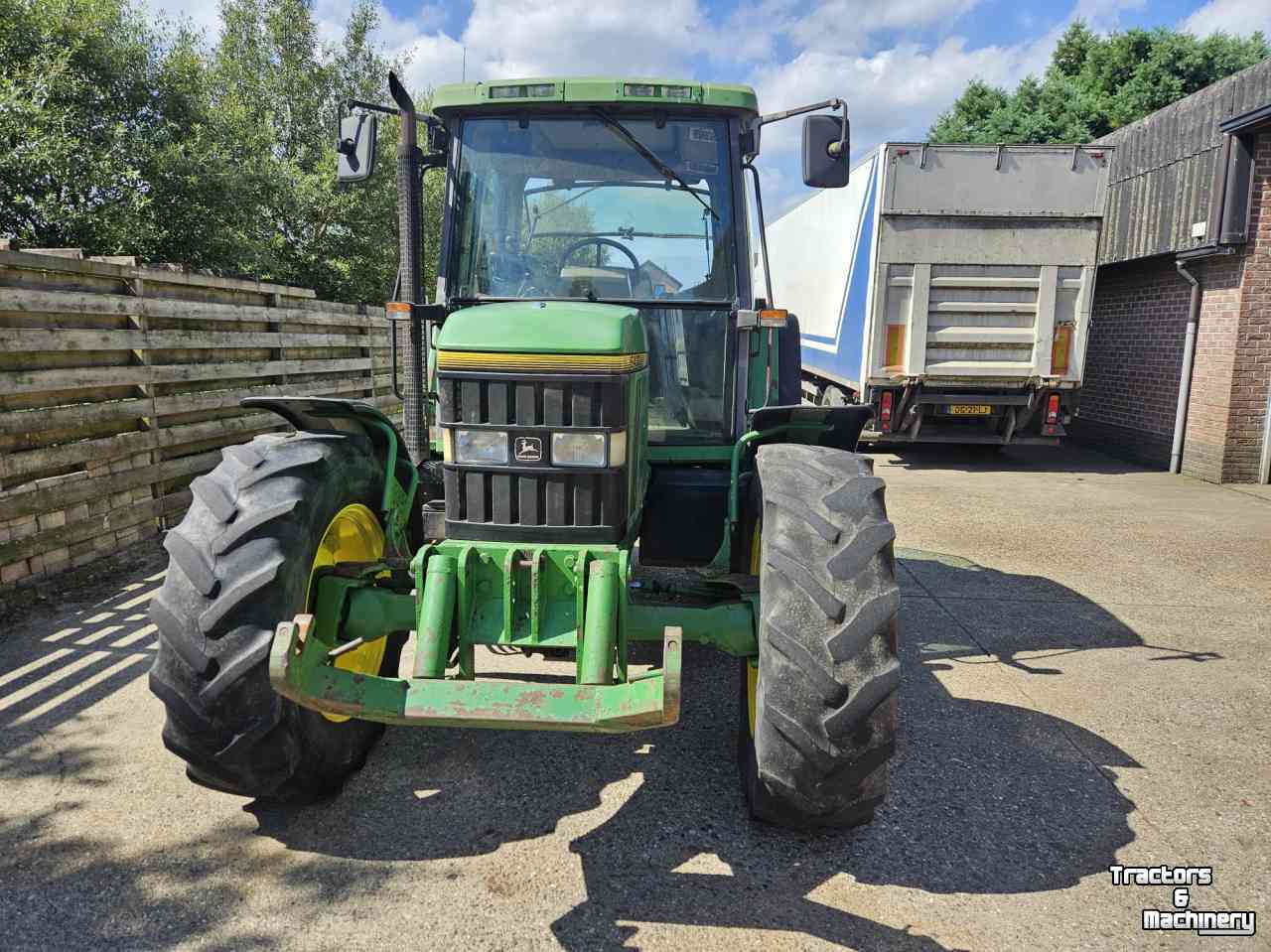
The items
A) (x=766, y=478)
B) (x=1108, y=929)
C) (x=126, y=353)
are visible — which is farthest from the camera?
(x=126, y=353)

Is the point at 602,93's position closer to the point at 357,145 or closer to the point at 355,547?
the point at 357,145

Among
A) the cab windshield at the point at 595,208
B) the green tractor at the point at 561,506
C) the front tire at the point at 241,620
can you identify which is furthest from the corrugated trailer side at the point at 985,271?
the front tire at the point at 241,620

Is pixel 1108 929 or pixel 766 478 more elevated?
pixel 766 478

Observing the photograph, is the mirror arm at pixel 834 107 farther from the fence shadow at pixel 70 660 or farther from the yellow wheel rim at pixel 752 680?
the fence shadow at pixel 70 660

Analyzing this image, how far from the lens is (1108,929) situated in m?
2.45

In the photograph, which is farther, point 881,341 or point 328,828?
point 881,341

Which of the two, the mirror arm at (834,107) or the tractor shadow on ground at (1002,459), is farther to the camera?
the tractor shadow on ground at (1002,459)

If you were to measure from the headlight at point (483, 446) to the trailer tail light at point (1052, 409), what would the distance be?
8.83m

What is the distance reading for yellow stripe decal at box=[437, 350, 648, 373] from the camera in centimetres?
279

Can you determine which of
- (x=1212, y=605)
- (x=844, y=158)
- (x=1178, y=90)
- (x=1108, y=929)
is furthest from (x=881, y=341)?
(x=1178, y=90)

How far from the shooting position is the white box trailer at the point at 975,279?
9367 mm

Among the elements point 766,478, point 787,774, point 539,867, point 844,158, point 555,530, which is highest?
point 844,158

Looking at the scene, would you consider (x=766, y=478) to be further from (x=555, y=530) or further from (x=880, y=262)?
(x=880, y=262)

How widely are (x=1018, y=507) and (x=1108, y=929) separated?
6.49 meters
